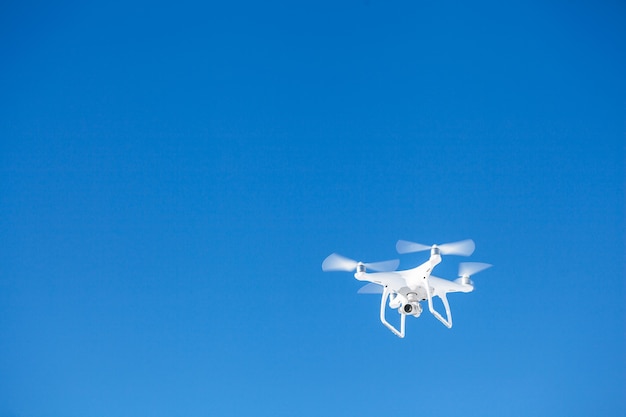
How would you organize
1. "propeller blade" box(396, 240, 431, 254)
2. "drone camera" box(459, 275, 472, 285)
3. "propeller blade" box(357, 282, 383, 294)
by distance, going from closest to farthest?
"propeller blade" box(396, 240, 431, 254) → "drone camera" box(459, 275, 472, 285) → "propeller blade" box(357, 282, 383, 294)

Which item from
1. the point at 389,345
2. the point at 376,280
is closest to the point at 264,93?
the point at 376,280

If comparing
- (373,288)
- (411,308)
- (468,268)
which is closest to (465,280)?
(468,268)

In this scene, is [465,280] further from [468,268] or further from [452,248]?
[452,248]

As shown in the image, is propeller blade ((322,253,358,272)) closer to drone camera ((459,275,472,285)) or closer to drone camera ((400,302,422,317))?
drone camera ((400,302,422,317))

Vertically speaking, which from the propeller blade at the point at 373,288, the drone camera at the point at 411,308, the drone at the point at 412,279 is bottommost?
the drone camera at the point at 411,308

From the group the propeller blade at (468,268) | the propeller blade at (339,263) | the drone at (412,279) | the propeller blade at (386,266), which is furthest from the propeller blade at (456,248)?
the propeller blade at (339,263)

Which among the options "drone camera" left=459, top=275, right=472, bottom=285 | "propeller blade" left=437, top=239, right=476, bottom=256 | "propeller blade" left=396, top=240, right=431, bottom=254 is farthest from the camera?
"drone camera" left=459, top=275, right=472, bottom=285


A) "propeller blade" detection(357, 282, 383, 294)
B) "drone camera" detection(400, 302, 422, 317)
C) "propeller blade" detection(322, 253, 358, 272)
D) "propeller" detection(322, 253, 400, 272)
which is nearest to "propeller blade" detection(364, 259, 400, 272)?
"propeller" detection(322, 253, 400, 272)

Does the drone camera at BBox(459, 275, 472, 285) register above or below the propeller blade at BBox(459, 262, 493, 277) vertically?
below

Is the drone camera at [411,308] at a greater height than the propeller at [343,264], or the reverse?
the propeller at [343,264]

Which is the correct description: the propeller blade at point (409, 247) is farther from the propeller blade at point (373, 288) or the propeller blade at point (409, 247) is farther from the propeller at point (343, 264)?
the propeller blade at point (373, 288)

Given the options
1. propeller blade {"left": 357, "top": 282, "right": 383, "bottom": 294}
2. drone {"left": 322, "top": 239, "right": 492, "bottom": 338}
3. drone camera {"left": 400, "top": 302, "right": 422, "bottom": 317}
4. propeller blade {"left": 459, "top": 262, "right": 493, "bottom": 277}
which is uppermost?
propeller blade {"left": 459, "top": 262, "right": 493, "bottom": 277}
